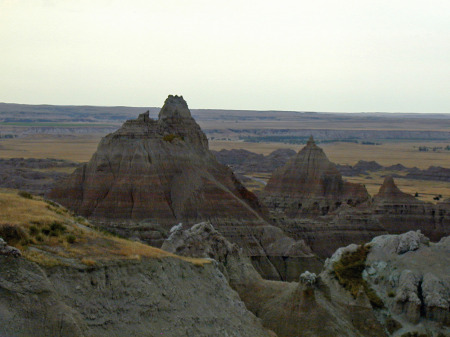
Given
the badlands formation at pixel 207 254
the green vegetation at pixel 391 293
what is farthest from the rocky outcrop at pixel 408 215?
the green vegetation at pixel 391 293

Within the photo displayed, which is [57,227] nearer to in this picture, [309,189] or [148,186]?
[148,186]

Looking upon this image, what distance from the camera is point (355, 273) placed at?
37.2 metres

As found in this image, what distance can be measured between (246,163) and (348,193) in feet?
319

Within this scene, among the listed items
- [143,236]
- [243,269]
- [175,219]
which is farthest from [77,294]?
[175,219]

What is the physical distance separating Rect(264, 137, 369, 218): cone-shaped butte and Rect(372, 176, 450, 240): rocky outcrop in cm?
441

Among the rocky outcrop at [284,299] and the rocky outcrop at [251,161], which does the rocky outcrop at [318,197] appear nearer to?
the rocky outcrop at [284,299]

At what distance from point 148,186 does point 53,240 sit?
29747mm

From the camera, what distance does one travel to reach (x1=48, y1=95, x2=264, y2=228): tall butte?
169ft

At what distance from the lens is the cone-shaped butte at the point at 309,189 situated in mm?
72188

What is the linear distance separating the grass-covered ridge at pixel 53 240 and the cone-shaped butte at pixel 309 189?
47313 millimetres

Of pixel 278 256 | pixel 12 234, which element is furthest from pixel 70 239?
pixel 278 256

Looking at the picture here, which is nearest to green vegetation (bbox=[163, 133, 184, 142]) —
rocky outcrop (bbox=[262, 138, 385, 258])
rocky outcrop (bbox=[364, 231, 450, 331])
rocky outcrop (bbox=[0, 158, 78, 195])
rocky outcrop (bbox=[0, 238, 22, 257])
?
rocky outcrop (bbox=[262, 138, 385, 258])

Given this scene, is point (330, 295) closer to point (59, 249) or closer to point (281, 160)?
point (59, 249)

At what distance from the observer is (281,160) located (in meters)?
172
